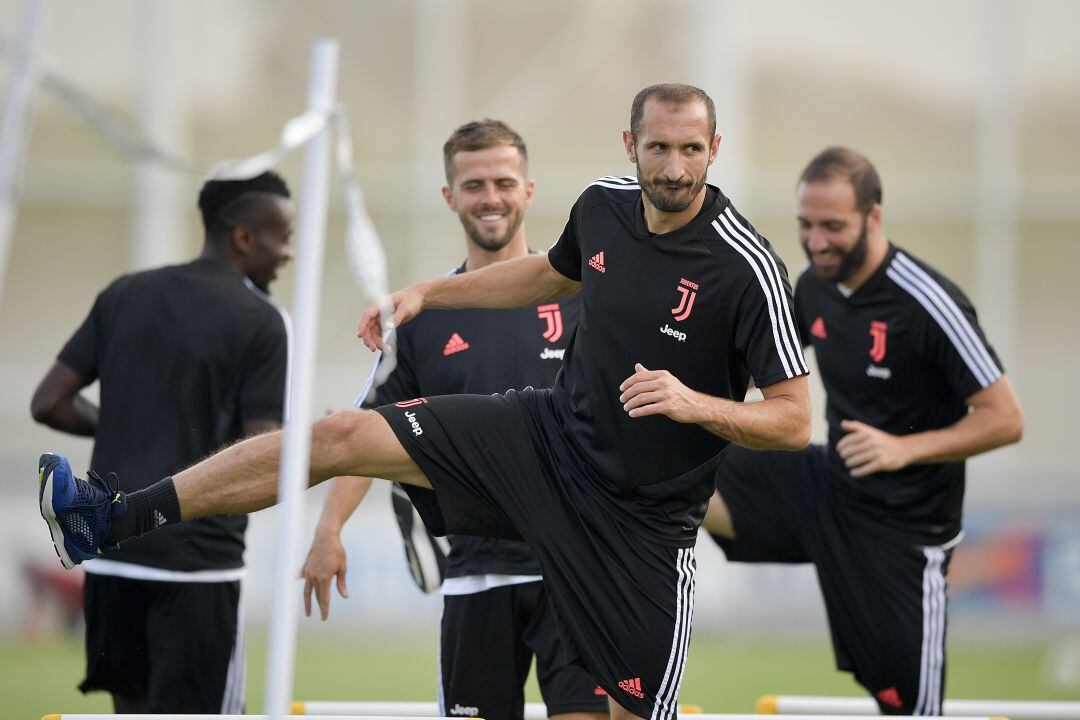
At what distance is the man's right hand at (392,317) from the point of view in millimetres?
5086

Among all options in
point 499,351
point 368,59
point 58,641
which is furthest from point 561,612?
point 368,59

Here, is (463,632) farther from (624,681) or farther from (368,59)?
(368,59)

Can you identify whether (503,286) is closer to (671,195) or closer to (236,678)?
(671,195)

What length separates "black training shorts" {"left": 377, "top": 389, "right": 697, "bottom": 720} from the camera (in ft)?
17.7

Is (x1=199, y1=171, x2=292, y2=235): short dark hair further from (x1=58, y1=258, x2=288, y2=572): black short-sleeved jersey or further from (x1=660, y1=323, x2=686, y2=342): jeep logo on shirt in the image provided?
(x1=660, y1=323, x2=686, y2=342): jeep logo on shirt

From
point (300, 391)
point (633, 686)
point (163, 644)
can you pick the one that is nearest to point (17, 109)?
point (300, 391)

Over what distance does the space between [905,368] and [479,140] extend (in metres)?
2.15

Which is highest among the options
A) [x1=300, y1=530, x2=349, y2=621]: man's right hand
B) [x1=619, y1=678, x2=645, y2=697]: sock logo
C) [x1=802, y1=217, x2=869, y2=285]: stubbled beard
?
[x1=802, y1=217, x2=869, y2=285]: stubbled beard

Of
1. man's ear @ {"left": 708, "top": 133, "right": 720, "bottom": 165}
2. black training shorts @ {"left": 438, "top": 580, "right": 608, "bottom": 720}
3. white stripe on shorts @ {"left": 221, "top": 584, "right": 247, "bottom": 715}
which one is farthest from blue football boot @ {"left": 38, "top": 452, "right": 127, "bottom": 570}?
man's ear @ {"left": 708, "top": 133, "right": 720, "bottom": 165}

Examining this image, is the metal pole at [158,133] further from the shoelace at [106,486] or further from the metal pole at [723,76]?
the shoelace at [106,486]

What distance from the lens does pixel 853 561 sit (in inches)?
274

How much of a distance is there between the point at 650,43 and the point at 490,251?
16.1 meters

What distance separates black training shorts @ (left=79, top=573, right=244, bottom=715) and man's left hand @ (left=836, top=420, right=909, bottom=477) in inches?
108

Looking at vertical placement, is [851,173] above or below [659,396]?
above
